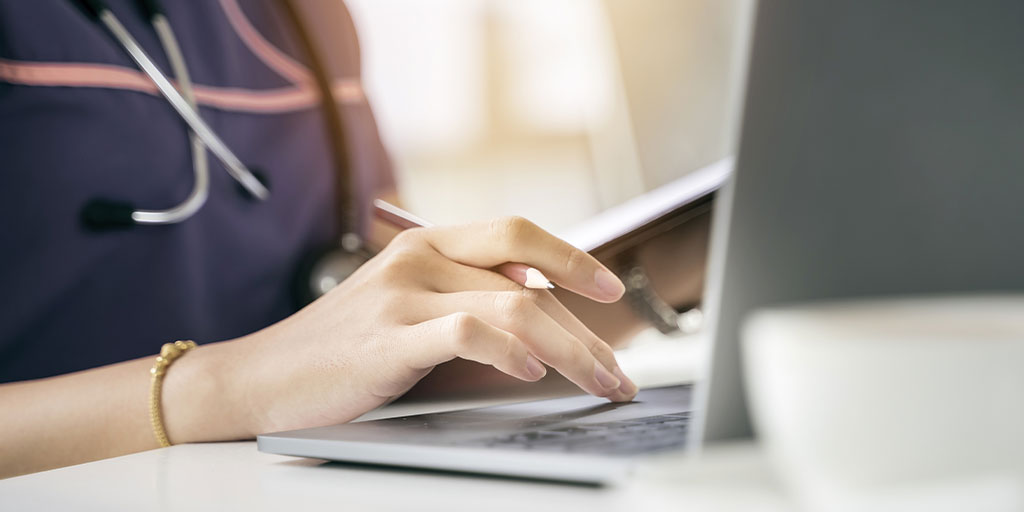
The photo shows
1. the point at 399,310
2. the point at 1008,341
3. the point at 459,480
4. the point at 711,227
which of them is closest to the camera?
the point at 1008,341

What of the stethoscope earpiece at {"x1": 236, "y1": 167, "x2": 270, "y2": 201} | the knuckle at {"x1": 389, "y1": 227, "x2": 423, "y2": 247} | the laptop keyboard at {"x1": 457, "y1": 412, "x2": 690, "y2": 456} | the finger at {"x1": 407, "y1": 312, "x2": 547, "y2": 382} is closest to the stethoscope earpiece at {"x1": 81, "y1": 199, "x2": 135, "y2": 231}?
the stethoscope earpiece at {"x1": 236, "y1": 167, "x2": 270, "y2": 201}

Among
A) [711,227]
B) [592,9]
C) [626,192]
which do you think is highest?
[592,9]

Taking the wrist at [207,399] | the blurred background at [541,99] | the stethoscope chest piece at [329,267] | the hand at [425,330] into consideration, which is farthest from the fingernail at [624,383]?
the blurred background at [541,99]

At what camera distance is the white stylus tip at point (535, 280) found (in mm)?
451

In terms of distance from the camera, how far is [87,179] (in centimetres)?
79

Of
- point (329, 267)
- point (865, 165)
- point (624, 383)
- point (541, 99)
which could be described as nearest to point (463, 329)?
point (624, 383)

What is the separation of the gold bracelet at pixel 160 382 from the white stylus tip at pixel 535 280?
0.25 meters

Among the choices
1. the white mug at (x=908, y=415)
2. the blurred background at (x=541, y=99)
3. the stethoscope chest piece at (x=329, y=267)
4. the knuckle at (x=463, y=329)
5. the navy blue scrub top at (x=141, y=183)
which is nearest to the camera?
the white mug at (x=908, y=415)

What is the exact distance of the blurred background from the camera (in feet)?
9.70

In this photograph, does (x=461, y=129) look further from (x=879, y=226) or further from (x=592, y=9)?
(x=879, y=226)

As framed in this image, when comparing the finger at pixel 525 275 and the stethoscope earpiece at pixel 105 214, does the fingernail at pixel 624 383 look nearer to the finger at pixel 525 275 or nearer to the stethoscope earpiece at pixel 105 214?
the finger at pixel 525 275

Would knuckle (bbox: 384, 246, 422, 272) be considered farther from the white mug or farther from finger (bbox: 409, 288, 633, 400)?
the white mug

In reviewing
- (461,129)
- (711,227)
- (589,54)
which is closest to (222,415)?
(711,227)

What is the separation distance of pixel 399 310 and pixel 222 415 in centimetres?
13
